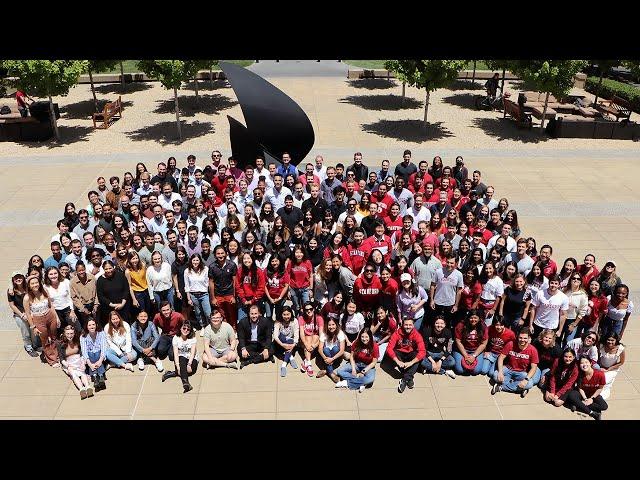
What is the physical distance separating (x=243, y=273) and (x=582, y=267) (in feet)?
17.7

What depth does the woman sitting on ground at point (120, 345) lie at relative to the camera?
782 cm

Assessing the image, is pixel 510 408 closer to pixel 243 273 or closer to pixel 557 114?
pixel 243 273

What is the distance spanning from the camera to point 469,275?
8047 millimetres

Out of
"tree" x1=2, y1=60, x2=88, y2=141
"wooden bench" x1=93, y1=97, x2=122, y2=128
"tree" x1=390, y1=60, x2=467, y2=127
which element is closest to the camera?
"tree" x1=2, y1=60, x2=88, y2=141

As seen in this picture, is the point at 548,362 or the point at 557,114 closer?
the point at 548,362

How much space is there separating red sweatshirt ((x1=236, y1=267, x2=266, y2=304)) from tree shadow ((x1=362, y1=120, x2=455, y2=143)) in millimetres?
12337

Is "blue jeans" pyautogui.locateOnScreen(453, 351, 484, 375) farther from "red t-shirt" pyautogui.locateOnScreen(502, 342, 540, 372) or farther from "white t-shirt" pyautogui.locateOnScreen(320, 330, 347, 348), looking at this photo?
"white t-shirt" pyautogui.locateOnScreen(320, 330, 347, 348)

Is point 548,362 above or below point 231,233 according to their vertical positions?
below

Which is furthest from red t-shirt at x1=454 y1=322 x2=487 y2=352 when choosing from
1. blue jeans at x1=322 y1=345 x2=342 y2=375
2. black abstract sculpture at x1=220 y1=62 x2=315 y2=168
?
black abstract sculpture at x1=220 y1=62 x2=315 y2=168

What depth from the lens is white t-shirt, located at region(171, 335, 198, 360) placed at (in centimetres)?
774

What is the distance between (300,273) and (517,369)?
3.56 meters

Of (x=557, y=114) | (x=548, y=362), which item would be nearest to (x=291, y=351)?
(x=548, y=362)

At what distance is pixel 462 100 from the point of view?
24969 mm

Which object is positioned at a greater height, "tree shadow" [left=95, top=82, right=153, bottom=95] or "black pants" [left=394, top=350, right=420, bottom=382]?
"tree shadow" [left=95, top=82, right=153, bottom=95]
